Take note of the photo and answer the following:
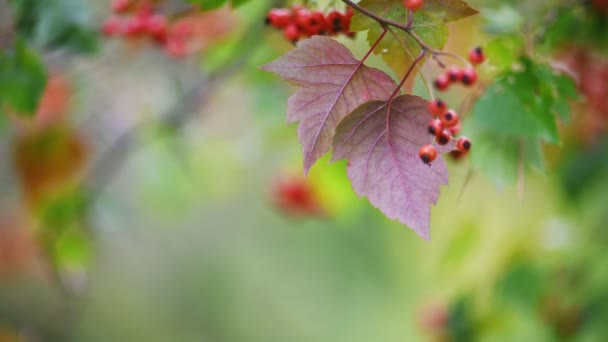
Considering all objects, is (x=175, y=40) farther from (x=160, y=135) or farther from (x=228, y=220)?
(x=228, y=220)

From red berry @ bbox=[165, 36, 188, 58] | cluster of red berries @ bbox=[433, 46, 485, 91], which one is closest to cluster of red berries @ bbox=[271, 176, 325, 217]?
red berry @ bbox=[165, 36, 188, 58]

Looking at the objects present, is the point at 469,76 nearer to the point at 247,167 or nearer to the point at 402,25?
the point at 402,25

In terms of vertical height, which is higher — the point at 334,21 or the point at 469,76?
the point at 334,21

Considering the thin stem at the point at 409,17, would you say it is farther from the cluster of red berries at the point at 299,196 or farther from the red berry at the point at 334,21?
the cluster of red berries at the point at 299,196

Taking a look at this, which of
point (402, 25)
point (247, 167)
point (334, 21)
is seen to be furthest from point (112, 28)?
point (247, 167)

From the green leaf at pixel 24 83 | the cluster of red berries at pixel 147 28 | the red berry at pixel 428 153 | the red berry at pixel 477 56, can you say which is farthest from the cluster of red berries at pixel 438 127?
the cluster of red berries at pixel 147 28

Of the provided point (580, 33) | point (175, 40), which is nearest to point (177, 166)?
point (175, 40)

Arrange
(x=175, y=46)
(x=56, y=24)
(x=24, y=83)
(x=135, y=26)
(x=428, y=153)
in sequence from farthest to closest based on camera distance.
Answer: (x=175, y=46)
(x=135, y=26)
(x=56, y=24)
(x=24, y=83)
(x=428, y=153)
